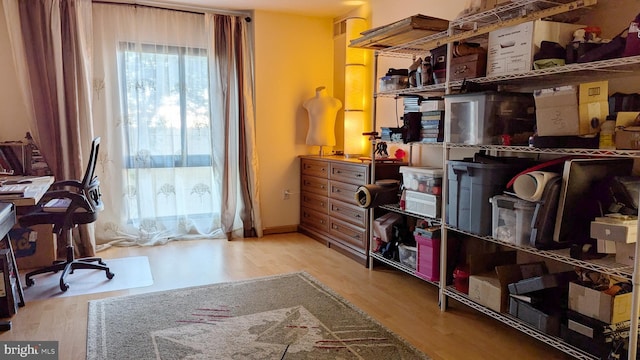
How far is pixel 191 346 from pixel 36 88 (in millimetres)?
3018

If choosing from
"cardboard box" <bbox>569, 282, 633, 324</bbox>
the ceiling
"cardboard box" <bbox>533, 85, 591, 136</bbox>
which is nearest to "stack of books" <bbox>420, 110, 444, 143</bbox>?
"cardboard box" <bbox>533, 85, 591, 136</bbox>

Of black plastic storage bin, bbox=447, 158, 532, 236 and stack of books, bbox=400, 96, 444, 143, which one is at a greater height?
stack of books, bbox=400, 96, 444, 143

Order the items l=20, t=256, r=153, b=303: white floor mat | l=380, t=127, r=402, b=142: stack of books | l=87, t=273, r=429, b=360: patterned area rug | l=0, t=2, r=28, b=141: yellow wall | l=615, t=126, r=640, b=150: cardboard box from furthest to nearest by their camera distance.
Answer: l=0, t=2, r=28, b=141: yellow wall, l=380, t=127, r=402, b=142: stack of books, l=20, t=256, r=153, b=303: white floor mat, l=87, t=273, r=429, b=360: patterned area rug, l=615, t=126, r=640, b=150: cardboard box

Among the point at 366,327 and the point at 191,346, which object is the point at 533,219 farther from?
the point at 191,346

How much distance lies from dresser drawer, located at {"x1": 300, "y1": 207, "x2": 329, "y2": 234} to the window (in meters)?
1.28

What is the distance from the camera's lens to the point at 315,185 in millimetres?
4938

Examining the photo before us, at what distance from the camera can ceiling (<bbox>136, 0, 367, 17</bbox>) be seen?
4.59 metres

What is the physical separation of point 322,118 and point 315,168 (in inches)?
22.1

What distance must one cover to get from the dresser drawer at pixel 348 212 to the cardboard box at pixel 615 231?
208 centimetres

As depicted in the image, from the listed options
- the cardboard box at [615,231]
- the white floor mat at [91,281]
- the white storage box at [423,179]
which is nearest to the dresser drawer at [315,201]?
the white storage box at [423,179]

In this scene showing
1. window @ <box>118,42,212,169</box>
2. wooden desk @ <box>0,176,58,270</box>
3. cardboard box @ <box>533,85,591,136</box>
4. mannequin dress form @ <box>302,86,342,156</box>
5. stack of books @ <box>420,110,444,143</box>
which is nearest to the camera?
cardboard box @ <box>533,85,591,136</box>

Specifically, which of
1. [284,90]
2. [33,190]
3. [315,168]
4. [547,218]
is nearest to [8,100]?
[33,190]

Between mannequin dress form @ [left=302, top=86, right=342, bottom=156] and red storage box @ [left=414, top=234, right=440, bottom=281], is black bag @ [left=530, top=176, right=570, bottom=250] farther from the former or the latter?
mannequin dress form @ [left=302, top=86, right=342, bottom=156]

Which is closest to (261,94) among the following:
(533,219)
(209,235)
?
(209,235)
